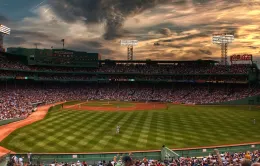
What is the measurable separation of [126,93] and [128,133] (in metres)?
51.5

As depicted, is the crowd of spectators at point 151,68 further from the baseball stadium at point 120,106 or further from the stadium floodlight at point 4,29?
the stadium floodlight at point 4,29

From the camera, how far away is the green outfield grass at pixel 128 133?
27.9m

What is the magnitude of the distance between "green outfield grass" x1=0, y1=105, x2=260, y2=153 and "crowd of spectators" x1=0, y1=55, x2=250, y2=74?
111 ft

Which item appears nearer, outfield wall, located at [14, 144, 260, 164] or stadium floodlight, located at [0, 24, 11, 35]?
outfield wall, located at [14, 144, 260, 164]

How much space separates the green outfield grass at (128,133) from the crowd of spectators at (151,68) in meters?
33.9

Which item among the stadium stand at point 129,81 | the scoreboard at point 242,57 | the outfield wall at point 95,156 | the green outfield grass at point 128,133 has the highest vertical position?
the scoreboard at point 242,57

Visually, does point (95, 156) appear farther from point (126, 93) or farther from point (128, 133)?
point (126, 93)

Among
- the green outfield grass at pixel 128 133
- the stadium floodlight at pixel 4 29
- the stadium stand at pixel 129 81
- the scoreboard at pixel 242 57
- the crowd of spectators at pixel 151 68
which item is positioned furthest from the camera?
the scoreboard at pixel 242 57

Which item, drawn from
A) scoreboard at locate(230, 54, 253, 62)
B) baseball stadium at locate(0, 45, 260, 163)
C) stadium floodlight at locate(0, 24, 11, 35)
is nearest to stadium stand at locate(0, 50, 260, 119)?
baseball stadium at locate(0, 45, 260, 163)

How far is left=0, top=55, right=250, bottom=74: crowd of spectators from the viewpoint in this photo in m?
73.5

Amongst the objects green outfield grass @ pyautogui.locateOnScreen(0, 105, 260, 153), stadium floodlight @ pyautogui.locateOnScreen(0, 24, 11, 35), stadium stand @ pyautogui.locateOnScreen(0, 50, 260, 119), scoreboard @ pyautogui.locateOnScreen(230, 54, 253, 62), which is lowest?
green outfield grass @ pyautogui.locateOnScreen(0, 105, 260, 153)

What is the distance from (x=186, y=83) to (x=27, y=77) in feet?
168

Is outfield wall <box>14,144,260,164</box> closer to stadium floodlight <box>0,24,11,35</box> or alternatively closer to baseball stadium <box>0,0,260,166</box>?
baseball stadium <box>0,0,260,166</box>

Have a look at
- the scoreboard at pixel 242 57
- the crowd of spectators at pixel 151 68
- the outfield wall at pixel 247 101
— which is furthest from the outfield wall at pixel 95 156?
the scoreboard at pixel 242 57
